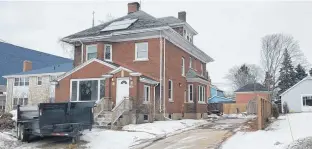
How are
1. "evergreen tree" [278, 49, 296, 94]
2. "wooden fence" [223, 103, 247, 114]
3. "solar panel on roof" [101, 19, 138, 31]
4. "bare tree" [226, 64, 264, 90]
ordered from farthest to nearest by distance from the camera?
"bare tree" [226, 64, 264, 90] < "evergreen tree" [278, 49, 296, 94] < "wooden fence" [223, 103, 247, 114] < "solar panel on roof" [101, 19, 138, 31]

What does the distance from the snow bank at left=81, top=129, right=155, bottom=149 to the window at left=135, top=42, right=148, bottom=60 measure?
29.4ft

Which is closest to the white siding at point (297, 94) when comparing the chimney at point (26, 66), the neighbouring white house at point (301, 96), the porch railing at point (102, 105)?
the neighbouring white house at point (301, 96)

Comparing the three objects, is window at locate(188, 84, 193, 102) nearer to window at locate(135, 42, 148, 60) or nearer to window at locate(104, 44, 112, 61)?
window at locate(135, 42, 148, 60)

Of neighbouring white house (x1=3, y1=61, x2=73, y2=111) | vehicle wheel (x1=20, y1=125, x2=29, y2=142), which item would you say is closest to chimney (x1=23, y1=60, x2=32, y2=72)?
neighbouring white house (x1=3, y1=61, x2=73, y2=111)

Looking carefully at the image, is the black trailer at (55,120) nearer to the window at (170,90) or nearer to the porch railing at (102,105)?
the porch railing at (102,105)

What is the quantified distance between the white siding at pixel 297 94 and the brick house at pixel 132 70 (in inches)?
859

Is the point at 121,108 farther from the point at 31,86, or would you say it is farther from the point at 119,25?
the point at 31,86

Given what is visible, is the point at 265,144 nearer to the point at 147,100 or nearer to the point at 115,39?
the point at 147,100

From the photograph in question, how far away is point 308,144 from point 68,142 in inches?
357

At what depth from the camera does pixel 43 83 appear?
129 feet

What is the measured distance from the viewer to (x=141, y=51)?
2350 centimetres

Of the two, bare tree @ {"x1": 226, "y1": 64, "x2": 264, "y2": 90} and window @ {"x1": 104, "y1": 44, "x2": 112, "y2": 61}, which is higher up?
bare tree @ {"x1": 226, "y1": 64, "x2": 264, "y2": 90}

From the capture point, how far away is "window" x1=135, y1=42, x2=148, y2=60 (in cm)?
2327

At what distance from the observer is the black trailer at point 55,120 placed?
12.5m
